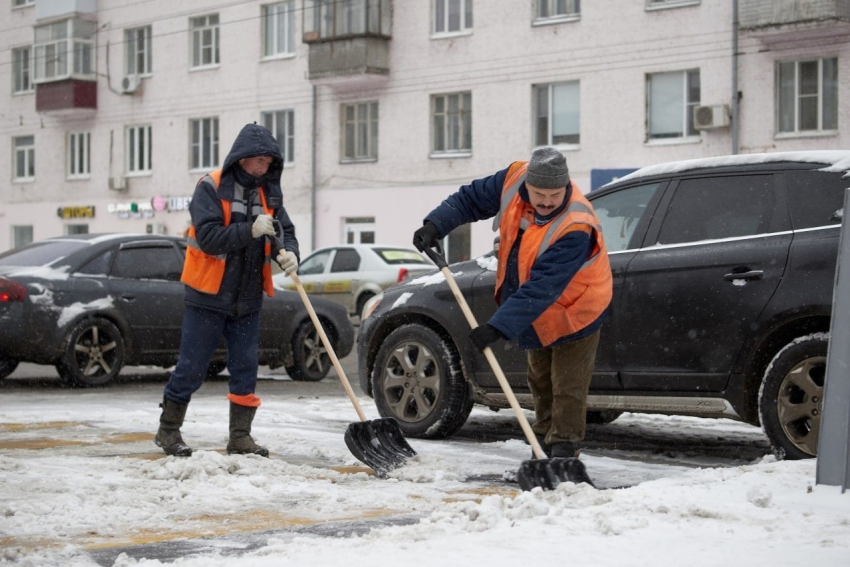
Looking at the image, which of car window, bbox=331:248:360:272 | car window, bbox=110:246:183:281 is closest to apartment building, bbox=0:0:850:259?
car window, bbox=331:248:360:272

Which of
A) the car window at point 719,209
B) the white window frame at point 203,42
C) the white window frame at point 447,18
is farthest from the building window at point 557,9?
the car window at point 719,209

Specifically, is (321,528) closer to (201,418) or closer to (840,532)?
(840,532)

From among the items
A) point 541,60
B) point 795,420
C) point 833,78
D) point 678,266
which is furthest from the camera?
point 541,60

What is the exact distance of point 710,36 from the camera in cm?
2625

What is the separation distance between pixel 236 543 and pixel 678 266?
10.6 feet

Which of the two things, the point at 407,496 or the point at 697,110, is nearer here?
the point at 407,496

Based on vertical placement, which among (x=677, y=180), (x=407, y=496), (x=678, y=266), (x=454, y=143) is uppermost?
(x=454, y=143)

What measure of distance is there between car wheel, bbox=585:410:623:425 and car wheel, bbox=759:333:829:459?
2258mm

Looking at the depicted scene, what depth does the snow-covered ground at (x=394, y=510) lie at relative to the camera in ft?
14.4

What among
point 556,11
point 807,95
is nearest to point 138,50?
point 556,11

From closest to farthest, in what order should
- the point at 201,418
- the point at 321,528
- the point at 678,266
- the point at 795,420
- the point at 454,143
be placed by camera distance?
the point at 321,528 < the point at 795,420 < the point at 678,266 < the point at 201,418 < the point at 454,143

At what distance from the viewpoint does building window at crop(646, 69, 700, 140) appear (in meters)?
26.8

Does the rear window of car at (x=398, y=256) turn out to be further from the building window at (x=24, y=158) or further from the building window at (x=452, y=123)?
the building window at (x=24, y=158)

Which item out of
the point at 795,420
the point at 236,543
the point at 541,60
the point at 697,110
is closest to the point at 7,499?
the point at 236,543
